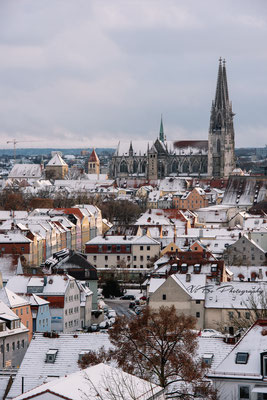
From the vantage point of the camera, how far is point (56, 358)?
143ft

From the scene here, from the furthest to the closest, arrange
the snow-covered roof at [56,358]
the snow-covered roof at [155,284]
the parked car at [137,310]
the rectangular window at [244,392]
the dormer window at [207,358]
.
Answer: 1. the parked car at [137,310]
2. the snow-covered roof at [155,284]
3. the snow-covered roof at [56,358]
4. the dormer window at [207,358]
5. the rectangular window at [244,392]

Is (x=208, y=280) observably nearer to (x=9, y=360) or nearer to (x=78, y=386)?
(x=9, y=360)

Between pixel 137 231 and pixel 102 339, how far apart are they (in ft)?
214

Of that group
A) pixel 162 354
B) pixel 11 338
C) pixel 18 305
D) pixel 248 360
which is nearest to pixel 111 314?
pixel 18 305

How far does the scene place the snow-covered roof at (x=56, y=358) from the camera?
138 ft

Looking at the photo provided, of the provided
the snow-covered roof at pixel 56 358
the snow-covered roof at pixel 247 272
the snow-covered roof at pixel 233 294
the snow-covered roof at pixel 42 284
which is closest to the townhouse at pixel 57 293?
the snow-covered roof at pixel 42 284

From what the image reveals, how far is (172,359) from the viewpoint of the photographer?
39.0 meters

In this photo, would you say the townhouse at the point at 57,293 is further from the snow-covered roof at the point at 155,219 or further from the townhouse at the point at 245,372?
the snow-covered roof at the point at 155,219

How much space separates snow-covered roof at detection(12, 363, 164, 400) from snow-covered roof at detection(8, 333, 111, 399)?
821 centimetres

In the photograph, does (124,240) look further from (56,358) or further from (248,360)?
(248,360)

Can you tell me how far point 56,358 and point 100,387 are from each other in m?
11.4

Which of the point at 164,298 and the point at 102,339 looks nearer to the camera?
the point at 102,339

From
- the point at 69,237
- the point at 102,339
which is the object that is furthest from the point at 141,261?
the point at 102,339

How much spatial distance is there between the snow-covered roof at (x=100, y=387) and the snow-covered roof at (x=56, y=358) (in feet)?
26.9
